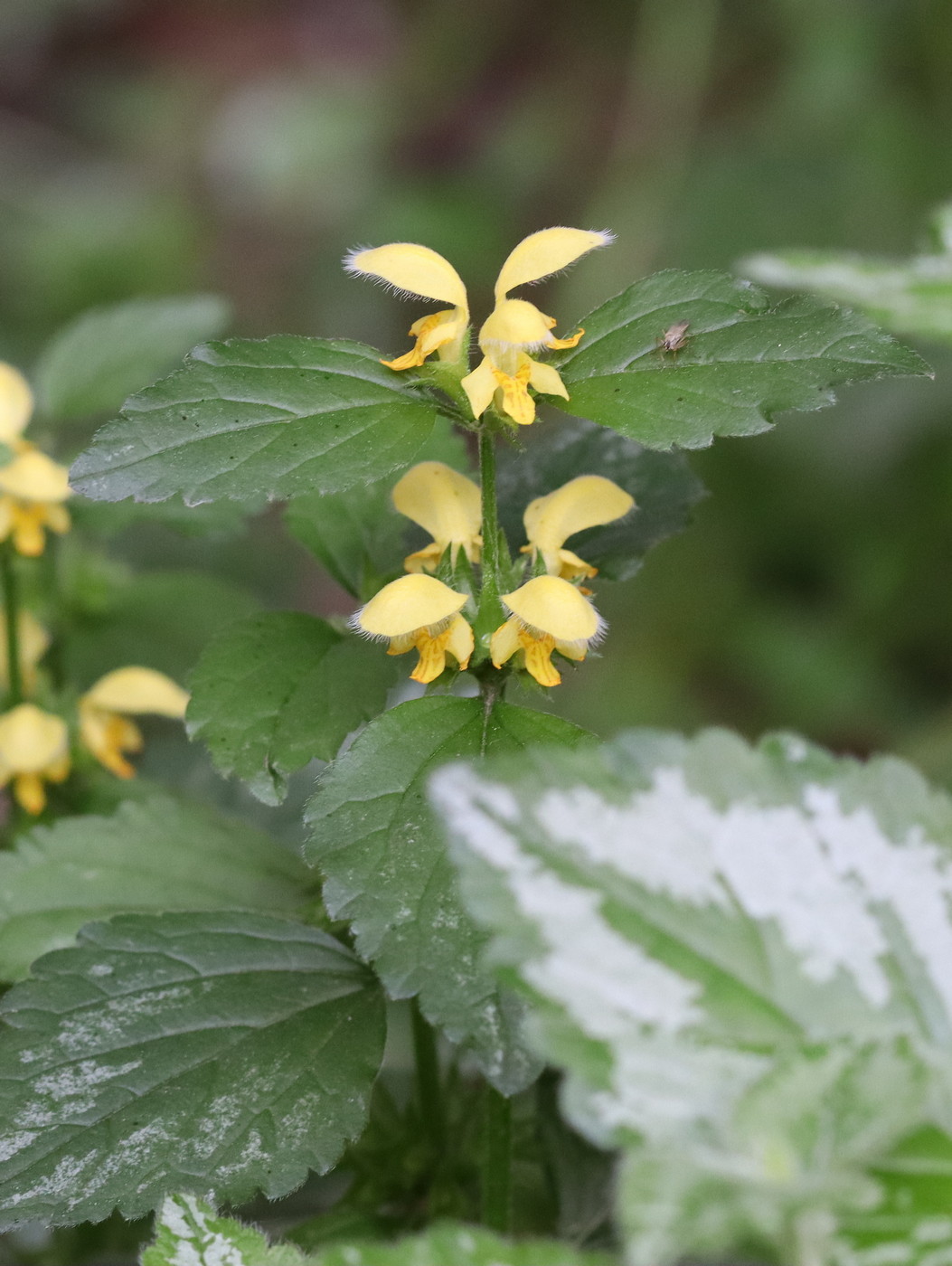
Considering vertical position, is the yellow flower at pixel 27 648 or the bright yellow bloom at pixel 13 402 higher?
the bright yellow bloom at pixel 13 402

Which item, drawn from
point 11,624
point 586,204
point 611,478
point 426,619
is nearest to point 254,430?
point 426,619

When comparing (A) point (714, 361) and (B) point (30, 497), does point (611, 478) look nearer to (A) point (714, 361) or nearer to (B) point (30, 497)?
(A) point (714, 361)

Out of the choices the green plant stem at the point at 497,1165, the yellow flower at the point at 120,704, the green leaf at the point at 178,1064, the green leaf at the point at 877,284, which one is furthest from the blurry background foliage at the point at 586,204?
the green leaf at the point at 877,284

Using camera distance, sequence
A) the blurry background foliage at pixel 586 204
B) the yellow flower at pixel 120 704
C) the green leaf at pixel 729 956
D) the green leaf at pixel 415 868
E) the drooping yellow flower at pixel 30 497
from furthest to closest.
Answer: the blurry background foliage at pixel 586 204, the yellow flower at pixel 120 704, the drooping yellow flower at pixel 30 497, the green leaf at pixel 415 868, the green leaf at pixel 729 956

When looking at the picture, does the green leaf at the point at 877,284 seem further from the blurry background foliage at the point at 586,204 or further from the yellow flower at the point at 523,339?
the blurry background foliage at the point at 586,204

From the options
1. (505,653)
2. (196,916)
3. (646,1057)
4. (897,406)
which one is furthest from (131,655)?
(897,406)
